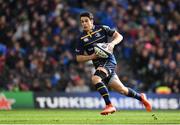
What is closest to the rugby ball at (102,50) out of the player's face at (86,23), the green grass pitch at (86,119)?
the player's face at (86,23)

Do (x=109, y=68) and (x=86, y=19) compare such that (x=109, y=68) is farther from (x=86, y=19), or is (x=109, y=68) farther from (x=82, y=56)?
(x=86, y=19)

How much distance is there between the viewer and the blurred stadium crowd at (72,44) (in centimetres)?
2388

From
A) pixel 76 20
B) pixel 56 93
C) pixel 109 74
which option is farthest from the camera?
pixel 76 20

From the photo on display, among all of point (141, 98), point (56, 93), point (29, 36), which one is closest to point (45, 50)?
point (29, 36)

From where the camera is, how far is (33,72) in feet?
78.2

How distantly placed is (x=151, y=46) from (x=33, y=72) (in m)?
4.87

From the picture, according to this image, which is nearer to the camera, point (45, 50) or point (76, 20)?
point (45, 50)

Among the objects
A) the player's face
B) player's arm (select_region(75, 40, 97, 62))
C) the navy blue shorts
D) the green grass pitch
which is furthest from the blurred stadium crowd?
the player's face

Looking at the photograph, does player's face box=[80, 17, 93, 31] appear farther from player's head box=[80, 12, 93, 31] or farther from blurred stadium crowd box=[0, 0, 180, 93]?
blurred stadium crowd box=[0, 0, 180, 93]

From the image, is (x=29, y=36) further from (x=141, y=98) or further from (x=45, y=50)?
(x=141, y=98)

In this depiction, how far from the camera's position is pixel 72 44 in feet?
82.7

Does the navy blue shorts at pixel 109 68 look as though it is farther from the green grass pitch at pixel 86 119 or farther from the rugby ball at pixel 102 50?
the green grass pitch at pixel 86 119

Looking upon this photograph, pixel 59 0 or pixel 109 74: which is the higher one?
pixel 59 0

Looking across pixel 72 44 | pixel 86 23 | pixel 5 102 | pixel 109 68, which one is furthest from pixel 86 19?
pixel 72 44
